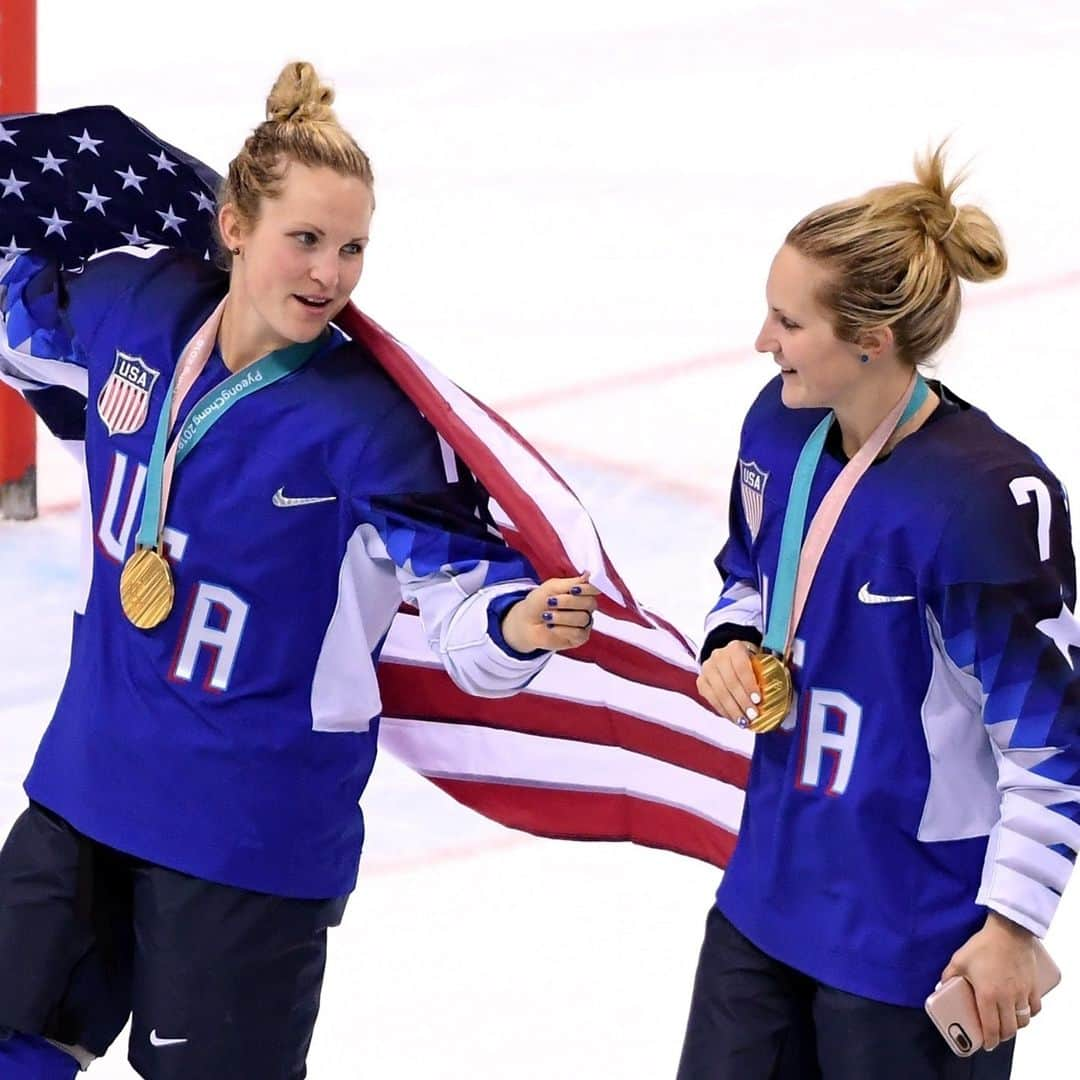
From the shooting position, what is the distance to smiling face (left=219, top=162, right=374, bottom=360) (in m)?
2.61

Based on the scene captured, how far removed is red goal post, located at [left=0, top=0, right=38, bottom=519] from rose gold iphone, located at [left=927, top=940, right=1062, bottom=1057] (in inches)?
128

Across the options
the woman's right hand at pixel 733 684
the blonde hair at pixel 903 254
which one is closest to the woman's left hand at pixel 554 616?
the woman's right hand at pixel 733 684

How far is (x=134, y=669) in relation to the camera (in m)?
2.76

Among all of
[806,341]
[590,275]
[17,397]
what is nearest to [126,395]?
[806,341]

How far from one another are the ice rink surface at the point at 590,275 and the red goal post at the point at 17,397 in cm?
8

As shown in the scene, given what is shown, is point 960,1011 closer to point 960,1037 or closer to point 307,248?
point 960,1037

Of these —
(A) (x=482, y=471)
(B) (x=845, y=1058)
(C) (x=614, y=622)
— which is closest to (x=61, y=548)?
(C) (x=614, y=622)

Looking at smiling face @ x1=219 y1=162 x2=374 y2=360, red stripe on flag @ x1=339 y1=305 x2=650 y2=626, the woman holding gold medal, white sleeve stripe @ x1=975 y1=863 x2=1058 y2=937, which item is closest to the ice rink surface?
the woman holding gold medal

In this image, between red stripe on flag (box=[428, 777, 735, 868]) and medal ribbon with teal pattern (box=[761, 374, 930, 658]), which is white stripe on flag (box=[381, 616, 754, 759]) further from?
medal ribbon with teal pattern (box=[761, 374, 930, 658])

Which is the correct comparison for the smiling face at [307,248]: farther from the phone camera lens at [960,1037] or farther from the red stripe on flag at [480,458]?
the phone camera lens at [960,1037]

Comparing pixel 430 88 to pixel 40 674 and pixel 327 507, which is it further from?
pixel 327 507

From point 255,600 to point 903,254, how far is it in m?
0.81

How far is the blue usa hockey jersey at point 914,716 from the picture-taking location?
238cm

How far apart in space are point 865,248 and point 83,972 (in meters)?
1.23
